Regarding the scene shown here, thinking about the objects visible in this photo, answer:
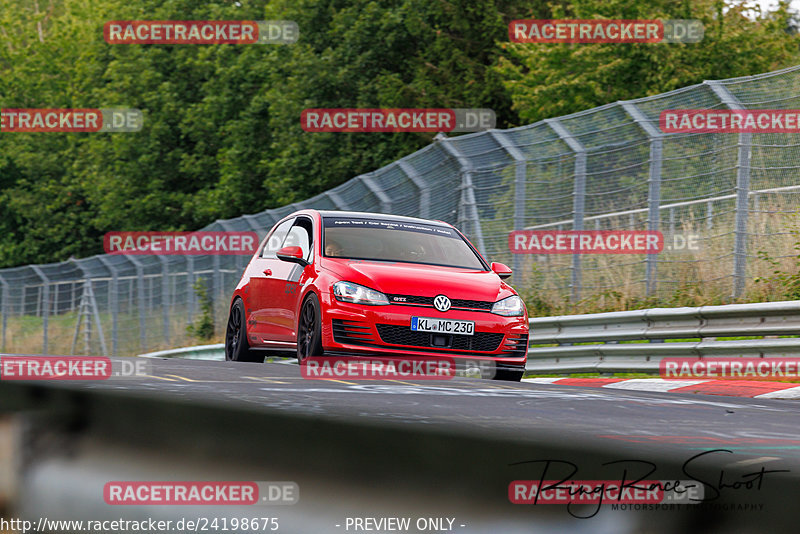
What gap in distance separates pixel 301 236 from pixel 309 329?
4.95 ft

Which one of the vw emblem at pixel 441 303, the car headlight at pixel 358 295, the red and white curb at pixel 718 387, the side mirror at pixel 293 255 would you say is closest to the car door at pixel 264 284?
the side mirror at pixel 293 255

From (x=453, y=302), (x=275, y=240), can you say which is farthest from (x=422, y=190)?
(x=453, y=302)

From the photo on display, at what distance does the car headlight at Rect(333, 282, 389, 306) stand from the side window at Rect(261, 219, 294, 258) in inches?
96.8

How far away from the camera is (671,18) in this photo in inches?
1234

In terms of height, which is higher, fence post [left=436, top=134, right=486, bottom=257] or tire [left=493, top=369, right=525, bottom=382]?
fence post [left=436, top=134, right=486, bottom=257]

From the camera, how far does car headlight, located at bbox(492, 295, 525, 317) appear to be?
31.3 feet

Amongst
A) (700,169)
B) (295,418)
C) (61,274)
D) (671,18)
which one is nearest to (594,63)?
(671,18)

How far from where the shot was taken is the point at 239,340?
12141 millimetres

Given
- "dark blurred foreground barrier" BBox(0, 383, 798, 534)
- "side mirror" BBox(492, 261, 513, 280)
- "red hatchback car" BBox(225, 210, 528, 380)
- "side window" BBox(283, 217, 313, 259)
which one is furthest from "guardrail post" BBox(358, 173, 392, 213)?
"dark blurred foreground barrier" BBox(0, 383, 798, 534)

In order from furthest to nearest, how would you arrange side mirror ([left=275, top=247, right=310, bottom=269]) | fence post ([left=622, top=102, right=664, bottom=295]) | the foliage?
the foliage, fence post ([left=622, top=102, right=664, bottom=295]), side mirror ([left=275, top=247, right=310, bottom=269])

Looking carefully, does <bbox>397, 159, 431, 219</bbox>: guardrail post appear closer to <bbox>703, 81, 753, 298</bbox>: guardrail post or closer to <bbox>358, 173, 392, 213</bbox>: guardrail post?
<bbox>358, 173, 392, 213</bbox>: guardrail post

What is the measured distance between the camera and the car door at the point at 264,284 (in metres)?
11.2

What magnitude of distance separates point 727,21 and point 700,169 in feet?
67.8

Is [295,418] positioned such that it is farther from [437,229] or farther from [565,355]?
[565,355]
